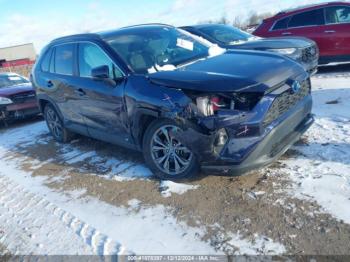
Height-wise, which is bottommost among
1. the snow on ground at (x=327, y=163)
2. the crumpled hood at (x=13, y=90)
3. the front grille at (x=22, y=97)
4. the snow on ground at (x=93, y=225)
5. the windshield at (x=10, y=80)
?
the snow on ground at (x=93, y=225)

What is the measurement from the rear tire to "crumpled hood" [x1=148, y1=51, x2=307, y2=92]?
307cm

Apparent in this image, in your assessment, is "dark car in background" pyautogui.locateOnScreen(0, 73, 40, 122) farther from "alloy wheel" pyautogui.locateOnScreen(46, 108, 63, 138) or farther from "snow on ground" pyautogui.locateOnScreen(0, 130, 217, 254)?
"snow on ground" pyautogui.locateOnScreen(0, 130, 217, 254)

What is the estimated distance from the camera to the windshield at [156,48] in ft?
14.7

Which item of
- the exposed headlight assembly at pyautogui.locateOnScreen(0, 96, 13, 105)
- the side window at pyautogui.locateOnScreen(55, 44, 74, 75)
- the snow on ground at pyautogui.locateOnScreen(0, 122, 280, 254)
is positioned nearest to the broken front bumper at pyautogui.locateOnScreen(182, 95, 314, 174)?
the snow on ground at pyautogui.locateOnScreen(0, 122, 280, 254)

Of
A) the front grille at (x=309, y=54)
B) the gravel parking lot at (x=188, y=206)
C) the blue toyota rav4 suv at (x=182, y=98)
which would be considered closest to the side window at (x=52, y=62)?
the blue toyota rav4 suv at (x=182, y=98)

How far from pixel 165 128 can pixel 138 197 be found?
2.81ft

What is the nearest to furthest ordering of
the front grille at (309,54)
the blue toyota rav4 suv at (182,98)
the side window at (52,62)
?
the blue toyota rav4 suv at (182,98) < the side window at (52,62) < the front grille at (309,54)

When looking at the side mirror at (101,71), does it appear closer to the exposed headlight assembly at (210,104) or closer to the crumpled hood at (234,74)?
Result: the crumpled hood at (234,74)

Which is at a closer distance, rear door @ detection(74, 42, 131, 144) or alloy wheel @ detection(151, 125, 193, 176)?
alloy wheel @ detection(151, 125, 193, 176)

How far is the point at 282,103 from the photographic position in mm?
3814

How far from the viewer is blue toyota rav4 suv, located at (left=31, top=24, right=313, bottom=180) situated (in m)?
3.56

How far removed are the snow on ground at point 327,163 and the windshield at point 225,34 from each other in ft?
9.28

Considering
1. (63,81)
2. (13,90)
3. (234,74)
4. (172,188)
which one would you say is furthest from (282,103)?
(13,90)

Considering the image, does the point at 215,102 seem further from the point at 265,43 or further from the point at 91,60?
the point at 265,43
